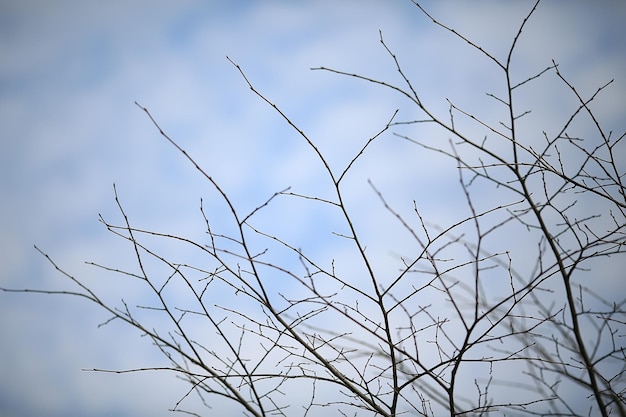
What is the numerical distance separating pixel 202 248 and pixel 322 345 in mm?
878

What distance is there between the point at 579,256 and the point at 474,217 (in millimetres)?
725

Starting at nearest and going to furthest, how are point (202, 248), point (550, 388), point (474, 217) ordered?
1. point (474, 217)
2. point (202, 248)
3. point (550, 388)

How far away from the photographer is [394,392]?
7.93ft

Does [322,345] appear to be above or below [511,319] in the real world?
below

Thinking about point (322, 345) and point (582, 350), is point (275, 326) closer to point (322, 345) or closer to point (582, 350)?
point (322, 345)

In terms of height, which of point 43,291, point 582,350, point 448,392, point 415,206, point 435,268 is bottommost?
point 448,392

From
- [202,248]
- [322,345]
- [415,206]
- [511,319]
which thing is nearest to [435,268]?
[415,206]

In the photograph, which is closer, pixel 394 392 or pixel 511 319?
pixel 394 392

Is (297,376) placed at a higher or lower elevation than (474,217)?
lower

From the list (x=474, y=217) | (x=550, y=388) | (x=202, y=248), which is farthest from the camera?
(x=550, y=388)

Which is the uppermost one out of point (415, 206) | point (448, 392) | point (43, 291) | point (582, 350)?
point (415, 206)

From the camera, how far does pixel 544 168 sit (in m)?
2.37

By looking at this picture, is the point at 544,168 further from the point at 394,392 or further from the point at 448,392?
the point at 394,392

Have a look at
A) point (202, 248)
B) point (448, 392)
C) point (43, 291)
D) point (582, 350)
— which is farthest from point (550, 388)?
point (43, 291)
